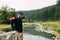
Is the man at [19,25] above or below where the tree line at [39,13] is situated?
below

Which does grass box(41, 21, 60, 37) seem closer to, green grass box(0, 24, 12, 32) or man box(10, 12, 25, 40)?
man box(10, 12, 25, 40)

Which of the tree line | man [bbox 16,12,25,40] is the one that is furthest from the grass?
man [bbox 16,12,25,40]

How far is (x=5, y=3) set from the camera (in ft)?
8.45

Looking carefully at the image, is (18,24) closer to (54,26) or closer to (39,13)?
(39,13)

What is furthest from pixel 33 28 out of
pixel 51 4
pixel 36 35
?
pixel 51 4

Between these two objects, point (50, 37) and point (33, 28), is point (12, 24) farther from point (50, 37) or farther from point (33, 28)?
point (50, 37)

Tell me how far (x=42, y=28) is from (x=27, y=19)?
0.26m

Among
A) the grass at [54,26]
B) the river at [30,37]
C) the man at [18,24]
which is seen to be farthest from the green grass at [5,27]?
the grass at [54,26]

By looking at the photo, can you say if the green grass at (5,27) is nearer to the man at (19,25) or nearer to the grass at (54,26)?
the man at (19,25)

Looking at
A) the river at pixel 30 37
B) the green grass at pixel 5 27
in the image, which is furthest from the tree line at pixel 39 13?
the river at pixel 30 37

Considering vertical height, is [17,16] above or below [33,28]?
above

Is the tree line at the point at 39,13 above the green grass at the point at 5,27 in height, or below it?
above

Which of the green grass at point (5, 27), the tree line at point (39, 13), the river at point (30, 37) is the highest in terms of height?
the tree line at point (39, 13)

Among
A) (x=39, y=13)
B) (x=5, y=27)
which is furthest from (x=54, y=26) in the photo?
(x=5, y=27)
